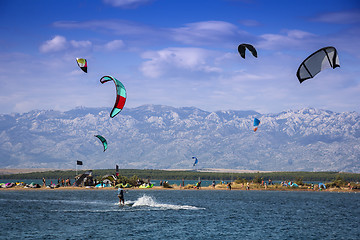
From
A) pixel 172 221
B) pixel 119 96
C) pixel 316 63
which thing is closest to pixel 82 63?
pixel 119 96

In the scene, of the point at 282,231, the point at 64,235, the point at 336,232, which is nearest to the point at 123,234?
the point at 64,235

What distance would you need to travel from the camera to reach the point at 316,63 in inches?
1257

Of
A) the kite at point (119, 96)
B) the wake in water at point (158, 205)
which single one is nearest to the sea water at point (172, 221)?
the wake in water at point (158, 205)

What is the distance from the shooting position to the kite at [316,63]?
30.4 metres

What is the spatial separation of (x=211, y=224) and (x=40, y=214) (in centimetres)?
1556

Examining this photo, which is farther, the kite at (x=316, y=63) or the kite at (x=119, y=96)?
the kite at (x=119, y=96)

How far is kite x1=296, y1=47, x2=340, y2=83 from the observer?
99.6 feet

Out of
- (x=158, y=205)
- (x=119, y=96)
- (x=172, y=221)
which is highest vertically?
(x=119, y=96)

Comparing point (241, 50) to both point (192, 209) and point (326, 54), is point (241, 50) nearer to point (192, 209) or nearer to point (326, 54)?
point (326, 54)

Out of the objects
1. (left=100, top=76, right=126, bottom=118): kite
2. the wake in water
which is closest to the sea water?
the wake in water

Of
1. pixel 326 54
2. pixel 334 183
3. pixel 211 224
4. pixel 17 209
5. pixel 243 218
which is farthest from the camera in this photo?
pixel 334 183

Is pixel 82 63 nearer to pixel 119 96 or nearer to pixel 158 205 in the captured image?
pixel 119 96

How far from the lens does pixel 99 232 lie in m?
35.6

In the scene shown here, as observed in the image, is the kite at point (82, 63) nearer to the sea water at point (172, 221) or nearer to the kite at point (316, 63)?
the sea water at point (172, 221)
